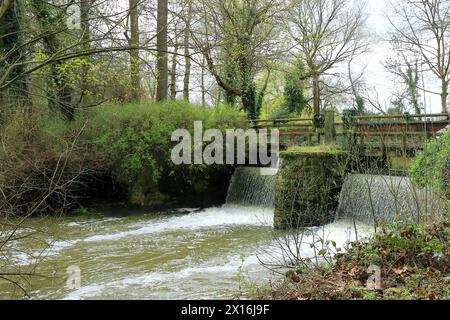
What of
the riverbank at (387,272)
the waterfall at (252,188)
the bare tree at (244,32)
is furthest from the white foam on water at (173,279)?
the bare tree at (244,32)

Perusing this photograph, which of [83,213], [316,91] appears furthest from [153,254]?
[316,91]

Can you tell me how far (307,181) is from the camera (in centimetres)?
981

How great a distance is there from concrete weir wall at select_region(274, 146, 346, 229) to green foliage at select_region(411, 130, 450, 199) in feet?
7.98

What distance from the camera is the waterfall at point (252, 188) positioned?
1272 cm

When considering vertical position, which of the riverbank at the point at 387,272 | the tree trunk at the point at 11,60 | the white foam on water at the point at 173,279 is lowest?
the white foam on water at the point at 173,279

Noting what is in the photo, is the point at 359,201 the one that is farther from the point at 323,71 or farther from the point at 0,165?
the point at 323,71

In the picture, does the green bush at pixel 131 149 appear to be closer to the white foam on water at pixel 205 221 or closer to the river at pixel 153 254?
the river at pixel 153 254

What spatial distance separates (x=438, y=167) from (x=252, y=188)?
22.8 feet

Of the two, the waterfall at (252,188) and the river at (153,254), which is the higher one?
the waterfall at (252,188)

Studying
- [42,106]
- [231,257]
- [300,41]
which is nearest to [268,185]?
[231,257]

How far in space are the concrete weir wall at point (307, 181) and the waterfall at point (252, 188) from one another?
2.42m

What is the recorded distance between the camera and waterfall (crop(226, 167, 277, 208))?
12.7m

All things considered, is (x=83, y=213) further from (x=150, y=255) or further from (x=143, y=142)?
(x=150, y=255)

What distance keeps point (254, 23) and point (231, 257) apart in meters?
13.3
